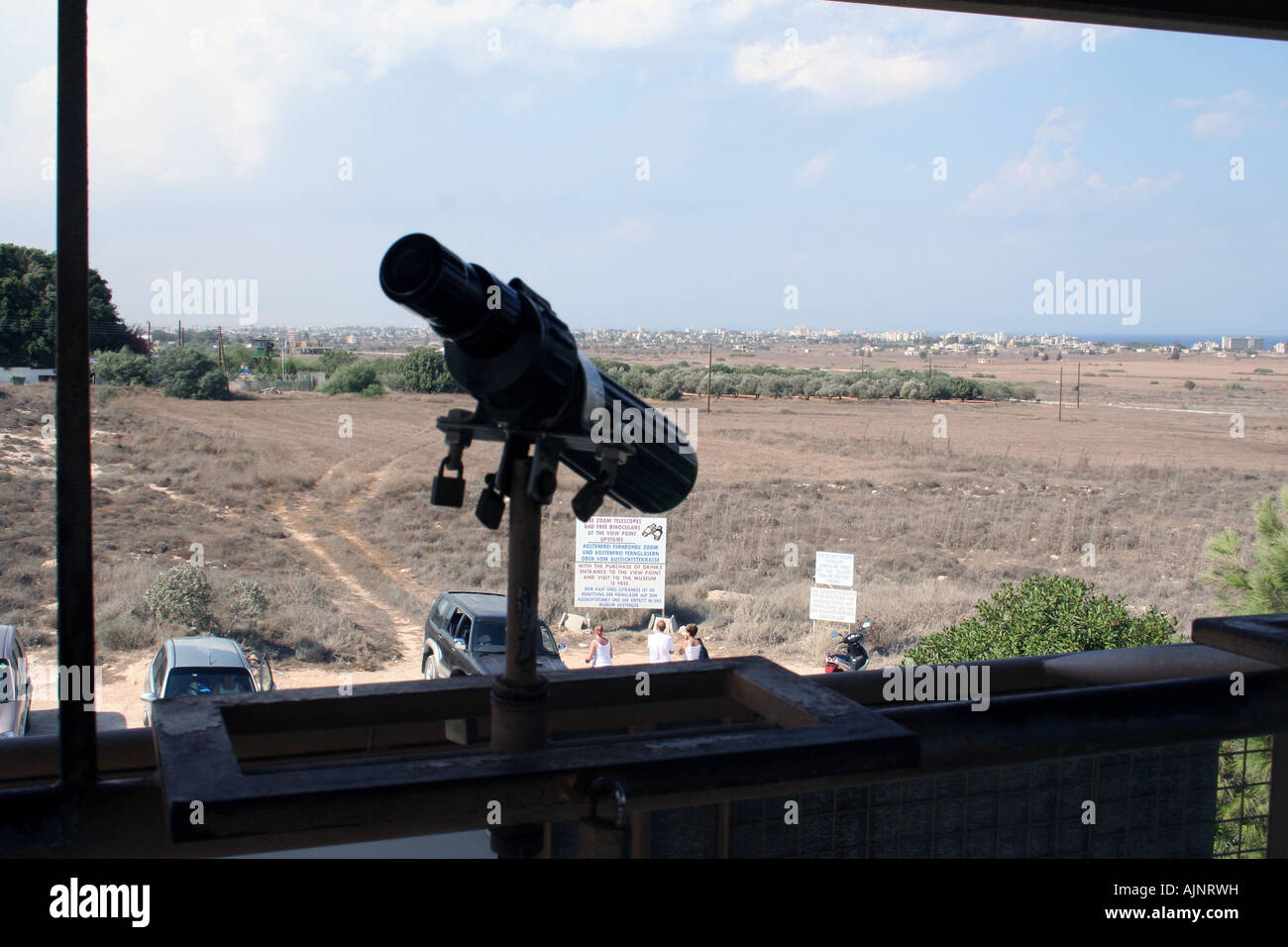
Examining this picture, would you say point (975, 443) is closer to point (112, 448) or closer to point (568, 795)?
point (112, 448)

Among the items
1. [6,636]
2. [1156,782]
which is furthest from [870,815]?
[6,636]

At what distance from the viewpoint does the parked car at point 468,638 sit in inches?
325

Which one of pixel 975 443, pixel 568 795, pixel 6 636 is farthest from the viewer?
pixel 975 443

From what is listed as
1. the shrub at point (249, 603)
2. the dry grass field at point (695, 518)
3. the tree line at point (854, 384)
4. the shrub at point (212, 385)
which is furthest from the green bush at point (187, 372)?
the tree line at point (854, 384)

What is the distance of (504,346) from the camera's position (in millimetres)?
1190

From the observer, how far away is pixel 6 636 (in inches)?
249

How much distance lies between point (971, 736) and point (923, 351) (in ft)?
168

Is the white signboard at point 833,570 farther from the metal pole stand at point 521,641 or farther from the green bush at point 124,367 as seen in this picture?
the metal pole stand at point 521,641

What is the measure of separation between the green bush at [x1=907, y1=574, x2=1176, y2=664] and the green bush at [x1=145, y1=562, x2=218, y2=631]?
382 inches

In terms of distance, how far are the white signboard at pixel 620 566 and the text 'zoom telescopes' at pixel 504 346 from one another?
8396 mm

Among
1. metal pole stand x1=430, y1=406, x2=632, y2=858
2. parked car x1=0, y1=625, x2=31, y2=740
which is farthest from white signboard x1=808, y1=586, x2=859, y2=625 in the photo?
metal pole stand x1=430, y1=406, x2=632, y2=858

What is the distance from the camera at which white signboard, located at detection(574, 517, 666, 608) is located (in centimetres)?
1010

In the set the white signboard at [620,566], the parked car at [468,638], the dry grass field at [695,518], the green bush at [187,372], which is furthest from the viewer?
the green bush at [187,372]
